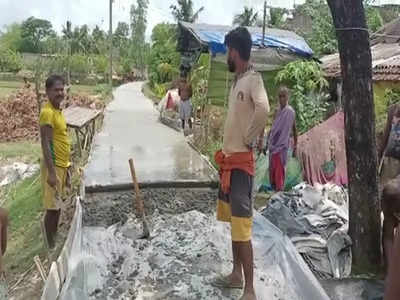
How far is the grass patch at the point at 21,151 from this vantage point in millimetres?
12540

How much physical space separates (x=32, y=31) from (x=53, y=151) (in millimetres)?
74567

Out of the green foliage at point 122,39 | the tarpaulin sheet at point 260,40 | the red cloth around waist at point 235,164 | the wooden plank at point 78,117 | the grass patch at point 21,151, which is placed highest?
the green foliage at point 122,39

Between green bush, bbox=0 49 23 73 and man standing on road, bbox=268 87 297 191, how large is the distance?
3663cm

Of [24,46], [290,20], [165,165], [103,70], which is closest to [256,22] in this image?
[290,20]

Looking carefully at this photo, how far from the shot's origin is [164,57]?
3403cm

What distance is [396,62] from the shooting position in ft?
37.7

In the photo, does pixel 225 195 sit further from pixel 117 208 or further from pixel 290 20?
pixel 290 20

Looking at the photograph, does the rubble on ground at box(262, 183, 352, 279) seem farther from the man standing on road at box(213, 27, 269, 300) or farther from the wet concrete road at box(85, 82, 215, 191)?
the wet concrete road at box(85, 82, 215, 191)

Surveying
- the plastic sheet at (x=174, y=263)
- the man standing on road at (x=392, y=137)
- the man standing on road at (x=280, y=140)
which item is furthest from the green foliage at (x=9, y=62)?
the man standing on road at (x=392, y=137)

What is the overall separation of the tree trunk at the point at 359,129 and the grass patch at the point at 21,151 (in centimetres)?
Answer: 973

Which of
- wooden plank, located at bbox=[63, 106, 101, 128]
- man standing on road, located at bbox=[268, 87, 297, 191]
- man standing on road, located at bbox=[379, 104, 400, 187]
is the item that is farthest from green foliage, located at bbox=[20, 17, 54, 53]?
man standing on road, located at bbox=[379, 104, 400, 187]

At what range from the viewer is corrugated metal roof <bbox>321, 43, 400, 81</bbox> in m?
11.1

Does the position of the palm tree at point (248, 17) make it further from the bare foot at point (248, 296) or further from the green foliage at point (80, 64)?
the bare foot at point (248, 296)

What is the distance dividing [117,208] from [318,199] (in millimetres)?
2072
